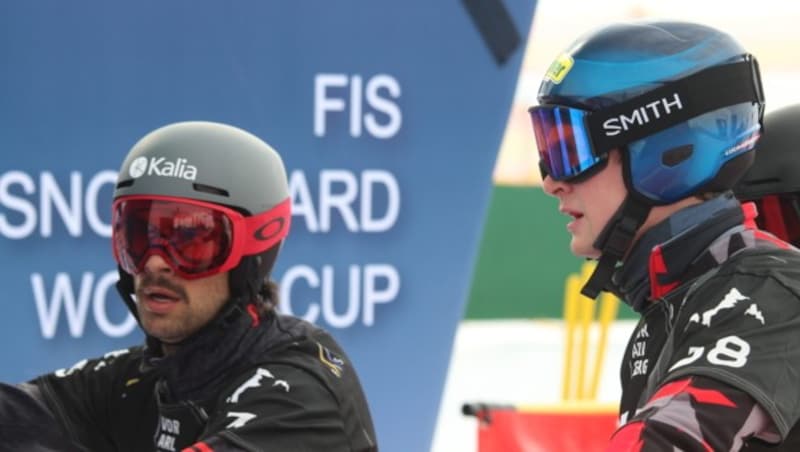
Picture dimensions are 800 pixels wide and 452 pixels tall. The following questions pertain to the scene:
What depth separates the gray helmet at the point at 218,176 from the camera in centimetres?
304

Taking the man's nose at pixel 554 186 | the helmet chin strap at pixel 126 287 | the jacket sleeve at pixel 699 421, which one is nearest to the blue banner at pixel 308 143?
the helmet chin strap at pixel 126 287

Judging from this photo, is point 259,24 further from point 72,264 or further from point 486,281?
point 486,281

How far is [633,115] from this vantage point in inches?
87.4

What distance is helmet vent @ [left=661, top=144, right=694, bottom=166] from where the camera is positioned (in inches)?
86.9

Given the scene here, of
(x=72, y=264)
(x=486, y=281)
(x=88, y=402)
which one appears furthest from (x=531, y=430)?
(x=486, y=281)

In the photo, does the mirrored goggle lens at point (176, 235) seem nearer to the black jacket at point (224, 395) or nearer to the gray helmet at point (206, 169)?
the gray helmet at point (206, 169)

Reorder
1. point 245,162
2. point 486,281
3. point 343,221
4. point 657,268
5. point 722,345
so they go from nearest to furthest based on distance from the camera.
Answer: point 722,345 < point 657,268 < point 245,162 < point 343,221 < point 486,281

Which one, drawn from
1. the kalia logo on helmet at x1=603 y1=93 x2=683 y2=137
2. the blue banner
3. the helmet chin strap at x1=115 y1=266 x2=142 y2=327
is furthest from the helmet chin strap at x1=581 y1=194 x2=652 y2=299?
the blue banner

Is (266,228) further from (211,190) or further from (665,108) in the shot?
(665,108)

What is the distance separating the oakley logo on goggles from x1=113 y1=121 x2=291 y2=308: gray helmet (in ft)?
3.33

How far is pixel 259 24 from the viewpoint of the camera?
522 centimetres

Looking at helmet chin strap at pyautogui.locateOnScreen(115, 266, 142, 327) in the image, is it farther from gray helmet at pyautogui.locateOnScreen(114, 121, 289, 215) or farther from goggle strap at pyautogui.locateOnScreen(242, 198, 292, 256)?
goggle strap at pyautogui.locateOnScreen(242, 198, 292, 256)

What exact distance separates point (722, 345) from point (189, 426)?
1.42 metres

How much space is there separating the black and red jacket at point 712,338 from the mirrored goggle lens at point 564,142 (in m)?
0.18
